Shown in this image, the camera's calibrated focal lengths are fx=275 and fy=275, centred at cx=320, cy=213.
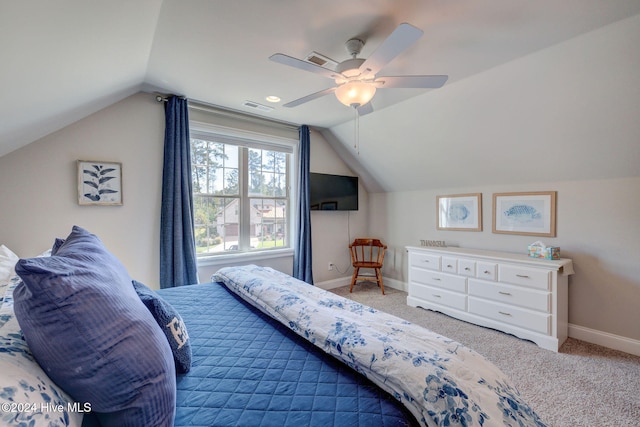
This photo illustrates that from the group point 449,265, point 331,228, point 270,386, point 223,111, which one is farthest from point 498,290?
point 223,111

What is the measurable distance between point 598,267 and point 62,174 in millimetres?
5115

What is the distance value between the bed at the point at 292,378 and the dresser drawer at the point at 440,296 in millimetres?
2277

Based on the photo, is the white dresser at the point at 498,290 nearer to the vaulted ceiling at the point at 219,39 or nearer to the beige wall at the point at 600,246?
the beige wall at the point at 600,246

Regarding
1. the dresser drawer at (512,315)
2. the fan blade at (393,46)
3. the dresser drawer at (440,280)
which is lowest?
the dresser drawer at (512,315)

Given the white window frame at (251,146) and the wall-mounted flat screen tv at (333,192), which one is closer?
the white window frame at (251,146)

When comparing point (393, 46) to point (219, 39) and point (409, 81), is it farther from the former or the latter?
point (219, 39)

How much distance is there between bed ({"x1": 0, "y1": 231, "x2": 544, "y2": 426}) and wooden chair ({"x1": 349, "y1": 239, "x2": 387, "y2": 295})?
2892mm

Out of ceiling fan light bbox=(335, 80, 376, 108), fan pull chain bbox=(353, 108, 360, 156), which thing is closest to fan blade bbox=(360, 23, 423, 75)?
ceiling fan light bbox=(335, 80, 376, 108)

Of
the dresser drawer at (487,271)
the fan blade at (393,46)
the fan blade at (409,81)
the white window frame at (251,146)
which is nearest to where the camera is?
the fan blade at (393,46)

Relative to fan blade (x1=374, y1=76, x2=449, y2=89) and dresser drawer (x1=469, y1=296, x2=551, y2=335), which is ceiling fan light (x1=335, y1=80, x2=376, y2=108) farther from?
dresser drawer (x1=469, y1=296, x2=551, y2=335)

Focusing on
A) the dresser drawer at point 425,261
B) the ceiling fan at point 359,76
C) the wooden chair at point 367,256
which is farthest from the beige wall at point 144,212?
the ceiling fan at point 359,76

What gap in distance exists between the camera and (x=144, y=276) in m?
2.91

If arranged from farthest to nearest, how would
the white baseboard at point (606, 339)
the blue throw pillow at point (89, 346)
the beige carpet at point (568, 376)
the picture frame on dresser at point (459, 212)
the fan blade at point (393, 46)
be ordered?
the picture frame on dresser at point (459, 212) < the white baseboard at point (606, 339) < the beige carpet at point (568, 376) < the fan blade at point (393, 46) < the blue throw pillow at point (89, 346)

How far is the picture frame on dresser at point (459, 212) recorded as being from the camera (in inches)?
138
